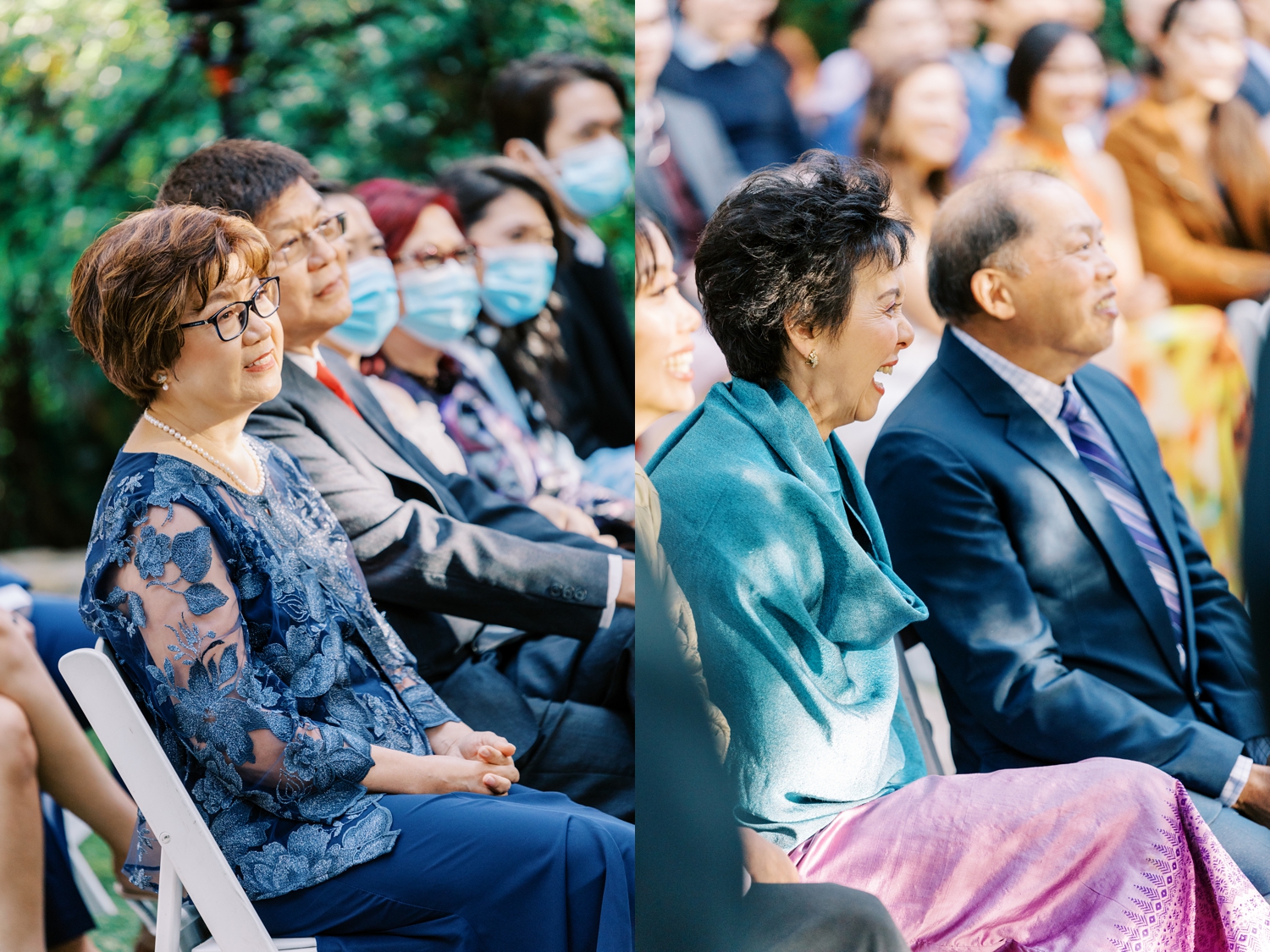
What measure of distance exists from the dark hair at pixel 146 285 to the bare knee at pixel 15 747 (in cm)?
90

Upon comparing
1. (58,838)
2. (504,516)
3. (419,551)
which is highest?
(419,551)

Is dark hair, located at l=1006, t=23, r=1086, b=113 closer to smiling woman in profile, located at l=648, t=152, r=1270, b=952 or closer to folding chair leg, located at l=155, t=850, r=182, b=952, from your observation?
smiling woman in profile, located at l=648, t=152, r=1270, b=952

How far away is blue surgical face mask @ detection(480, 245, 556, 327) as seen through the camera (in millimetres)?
4254

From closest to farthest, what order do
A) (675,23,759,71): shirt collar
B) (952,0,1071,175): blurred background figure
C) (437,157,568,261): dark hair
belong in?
(675,23,759,71): shirt collar
(952,0,1071,175): blurred background figure
(437,157,568,261): dark hair

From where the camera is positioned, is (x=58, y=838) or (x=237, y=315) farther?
(x=58, y=838)

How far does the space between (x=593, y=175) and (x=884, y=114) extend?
5.34 feet

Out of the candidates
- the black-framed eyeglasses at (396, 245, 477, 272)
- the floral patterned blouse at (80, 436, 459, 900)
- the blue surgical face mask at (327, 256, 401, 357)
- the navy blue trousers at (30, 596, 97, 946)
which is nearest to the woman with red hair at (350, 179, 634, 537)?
the black-framed eyeglasses at (396, 245, 477, 272)

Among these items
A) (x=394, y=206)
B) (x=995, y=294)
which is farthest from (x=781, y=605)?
(x=394, y=206)

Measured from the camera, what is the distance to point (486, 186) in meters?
4.22

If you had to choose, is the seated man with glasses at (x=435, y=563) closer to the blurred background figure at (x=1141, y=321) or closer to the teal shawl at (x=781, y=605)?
the teal shawl at (x=781, y=605)

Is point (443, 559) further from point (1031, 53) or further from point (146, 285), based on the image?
point (1031, 53)

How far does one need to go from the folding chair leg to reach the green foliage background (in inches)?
153

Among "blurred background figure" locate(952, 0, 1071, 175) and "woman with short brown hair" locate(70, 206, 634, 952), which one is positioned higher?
"blurred background figure" locate(952, 0, 1071, 175)

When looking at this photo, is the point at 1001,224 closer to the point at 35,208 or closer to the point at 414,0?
the point at 414,0
